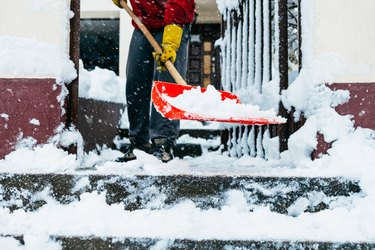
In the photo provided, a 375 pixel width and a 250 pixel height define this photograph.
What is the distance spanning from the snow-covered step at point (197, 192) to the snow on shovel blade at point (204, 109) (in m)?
0.46

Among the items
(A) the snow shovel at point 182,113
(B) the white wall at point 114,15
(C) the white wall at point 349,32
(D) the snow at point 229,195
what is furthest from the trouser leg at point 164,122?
(B) the white wall at point 114,15

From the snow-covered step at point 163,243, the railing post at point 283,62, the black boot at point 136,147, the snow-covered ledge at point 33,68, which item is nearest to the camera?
the snow-covered step at point 163,243

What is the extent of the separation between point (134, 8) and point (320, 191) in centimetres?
202

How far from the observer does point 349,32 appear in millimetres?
2467

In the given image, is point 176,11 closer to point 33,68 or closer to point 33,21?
point 33,21

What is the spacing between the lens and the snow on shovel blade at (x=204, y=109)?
2.34 metres

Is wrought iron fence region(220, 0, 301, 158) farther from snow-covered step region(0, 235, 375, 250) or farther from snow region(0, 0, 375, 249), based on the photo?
snow-covered step region(0, 235, 375, 250)

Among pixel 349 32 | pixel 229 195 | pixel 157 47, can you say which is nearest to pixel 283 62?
pixel 349 32

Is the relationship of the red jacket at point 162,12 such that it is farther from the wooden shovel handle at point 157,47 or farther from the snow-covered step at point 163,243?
the snow-covered step at point 163,243

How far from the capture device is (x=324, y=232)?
1771mm

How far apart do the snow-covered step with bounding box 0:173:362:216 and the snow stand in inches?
0.7

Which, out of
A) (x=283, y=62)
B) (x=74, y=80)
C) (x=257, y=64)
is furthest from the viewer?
(x=257, y=64)

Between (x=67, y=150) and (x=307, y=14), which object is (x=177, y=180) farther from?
(x=307, y=14)

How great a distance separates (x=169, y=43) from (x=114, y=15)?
761 cm
